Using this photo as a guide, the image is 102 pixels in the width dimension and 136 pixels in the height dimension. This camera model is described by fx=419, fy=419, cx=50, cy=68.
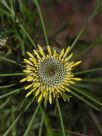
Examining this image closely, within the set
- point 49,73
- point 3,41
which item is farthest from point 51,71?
point 3,41

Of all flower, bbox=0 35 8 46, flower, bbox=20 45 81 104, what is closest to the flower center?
flower, bbox=20 45 81 104

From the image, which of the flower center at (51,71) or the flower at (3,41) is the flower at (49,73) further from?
the flower at (3,41)

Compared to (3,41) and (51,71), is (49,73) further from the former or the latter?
(3,41)

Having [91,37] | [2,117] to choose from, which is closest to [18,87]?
[2,117]

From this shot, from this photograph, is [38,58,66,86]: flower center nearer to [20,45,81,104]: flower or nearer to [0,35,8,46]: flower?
[20,45,81,104]: flower

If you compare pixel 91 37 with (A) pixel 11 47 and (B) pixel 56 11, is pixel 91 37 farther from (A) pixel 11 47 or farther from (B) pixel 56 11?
(A) pixel 11 47

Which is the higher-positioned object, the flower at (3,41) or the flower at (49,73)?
the flower at (3,41)

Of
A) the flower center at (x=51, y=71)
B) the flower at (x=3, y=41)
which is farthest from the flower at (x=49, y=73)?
the flower at (x=3, y=41)
